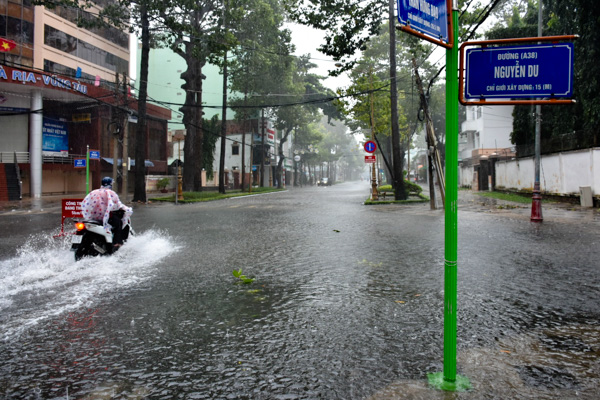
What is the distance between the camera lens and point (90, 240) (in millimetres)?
7566

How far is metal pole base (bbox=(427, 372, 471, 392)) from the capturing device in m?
3.00

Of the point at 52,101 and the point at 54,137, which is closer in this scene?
the point at 52,101

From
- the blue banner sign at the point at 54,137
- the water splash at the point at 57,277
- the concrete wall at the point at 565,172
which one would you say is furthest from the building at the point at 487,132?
the water splash at the point at 57,277

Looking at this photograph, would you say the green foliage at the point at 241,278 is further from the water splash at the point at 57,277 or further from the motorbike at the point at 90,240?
the motorbike at the point at 90,240

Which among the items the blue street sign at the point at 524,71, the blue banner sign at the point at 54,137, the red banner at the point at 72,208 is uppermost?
the blue banner sign at the point at 54,137

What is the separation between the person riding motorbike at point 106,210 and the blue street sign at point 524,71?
21.6ft

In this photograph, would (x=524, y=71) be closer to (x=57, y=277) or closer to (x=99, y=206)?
(x=57, y=277)

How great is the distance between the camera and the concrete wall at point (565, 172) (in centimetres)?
1897

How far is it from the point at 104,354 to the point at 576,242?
9.52 m

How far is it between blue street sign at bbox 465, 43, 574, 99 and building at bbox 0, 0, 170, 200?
81.0ft

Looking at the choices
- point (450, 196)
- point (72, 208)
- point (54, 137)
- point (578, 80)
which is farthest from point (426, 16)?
point (54, 137)

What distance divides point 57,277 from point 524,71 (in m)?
6.30

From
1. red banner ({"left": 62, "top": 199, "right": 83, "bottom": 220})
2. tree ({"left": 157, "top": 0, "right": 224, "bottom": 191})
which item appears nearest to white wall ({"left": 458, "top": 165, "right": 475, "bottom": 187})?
tree ({"left": 157, "top": 0, "right": 224, "bottom": 191})

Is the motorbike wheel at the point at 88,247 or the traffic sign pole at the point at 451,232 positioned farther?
the motorbike wheel at the point at 88,247
